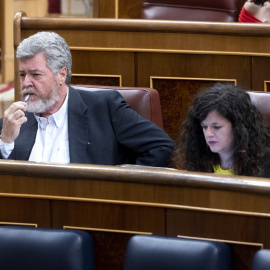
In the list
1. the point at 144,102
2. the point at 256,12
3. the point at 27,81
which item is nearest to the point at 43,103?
the point at 27,81

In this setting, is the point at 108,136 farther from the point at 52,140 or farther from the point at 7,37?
the point at 7,37

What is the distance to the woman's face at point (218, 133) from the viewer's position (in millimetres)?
978

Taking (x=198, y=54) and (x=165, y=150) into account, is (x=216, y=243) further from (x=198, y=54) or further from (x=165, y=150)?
(x=198, y=54)

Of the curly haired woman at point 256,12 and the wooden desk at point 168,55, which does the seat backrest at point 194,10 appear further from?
the wooden desk at point 168,55

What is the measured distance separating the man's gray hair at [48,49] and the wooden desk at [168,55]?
18cm

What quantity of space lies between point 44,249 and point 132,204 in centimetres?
11

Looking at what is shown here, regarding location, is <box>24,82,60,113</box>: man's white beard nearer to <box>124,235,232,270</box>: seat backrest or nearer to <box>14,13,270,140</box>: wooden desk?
<box>14,13,270,140</box>: wooden desk

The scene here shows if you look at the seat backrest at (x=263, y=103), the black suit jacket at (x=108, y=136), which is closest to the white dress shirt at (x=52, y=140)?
the black suit jacket at (x=108, y=136)

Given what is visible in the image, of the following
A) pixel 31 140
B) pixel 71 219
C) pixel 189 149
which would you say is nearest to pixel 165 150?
pixel 189 149

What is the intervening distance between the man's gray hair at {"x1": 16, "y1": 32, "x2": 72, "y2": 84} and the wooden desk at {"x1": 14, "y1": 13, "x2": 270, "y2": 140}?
18 centimetres

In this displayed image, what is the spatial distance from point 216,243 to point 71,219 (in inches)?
6.9

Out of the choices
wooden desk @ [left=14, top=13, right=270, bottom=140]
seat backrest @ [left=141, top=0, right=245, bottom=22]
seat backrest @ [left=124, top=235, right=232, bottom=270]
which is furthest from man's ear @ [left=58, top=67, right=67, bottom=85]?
seat backrest @ [left=141, top=0, right=245, bottom=22]

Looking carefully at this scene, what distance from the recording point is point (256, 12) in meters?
1.47

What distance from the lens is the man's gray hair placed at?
1.12 m
